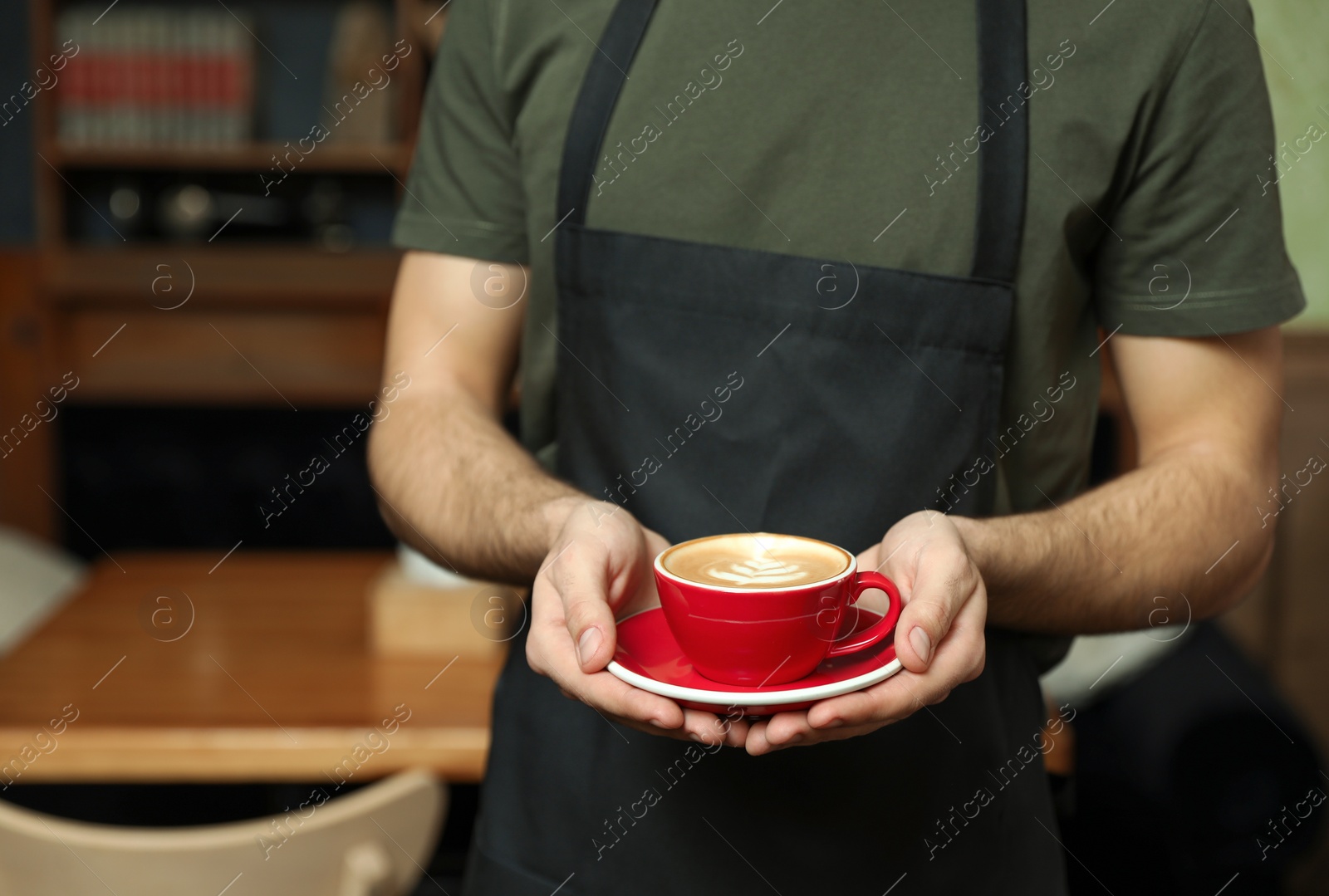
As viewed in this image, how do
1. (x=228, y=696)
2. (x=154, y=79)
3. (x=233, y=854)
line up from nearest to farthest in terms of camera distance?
→ (x=233, y=854), (x=228, y=696), (x=154, y=79)

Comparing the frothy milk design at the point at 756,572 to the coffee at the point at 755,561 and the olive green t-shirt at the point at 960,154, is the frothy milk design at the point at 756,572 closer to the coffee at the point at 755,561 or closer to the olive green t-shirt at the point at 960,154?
the coffee at the point at 755,561

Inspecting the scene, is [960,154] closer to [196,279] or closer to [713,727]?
[713,727]

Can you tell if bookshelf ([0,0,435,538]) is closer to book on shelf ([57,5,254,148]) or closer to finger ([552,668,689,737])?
book on shelf ([57,5,254,148])

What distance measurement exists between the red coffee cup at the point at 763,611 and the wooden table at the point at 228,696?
955mm

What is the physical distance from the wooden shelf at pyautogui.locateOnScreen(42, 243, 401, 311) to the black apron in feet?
8.07

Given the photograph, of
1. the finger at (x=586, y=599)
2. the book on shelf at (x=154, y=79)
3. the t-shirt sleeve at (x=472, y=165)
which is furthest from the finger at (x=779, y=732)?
the book on shelf at (x=154, y=79)

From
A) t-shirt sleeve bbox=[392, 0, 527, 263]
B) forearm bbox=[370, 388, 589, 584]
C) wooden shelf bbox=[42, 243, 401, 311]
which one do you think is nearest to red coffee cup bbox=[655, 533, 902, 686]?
forearm bbox=[370, 388, 589, 584]

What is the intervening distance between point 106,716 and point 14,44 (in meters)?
2.62

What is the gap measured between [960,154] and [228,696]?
4.59ft

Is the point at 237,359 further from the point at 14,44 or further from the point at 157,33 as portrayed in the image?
the point at 14,44

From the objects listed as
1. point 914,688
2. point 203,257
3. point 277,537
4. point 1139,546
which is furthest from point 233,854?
point 203,257

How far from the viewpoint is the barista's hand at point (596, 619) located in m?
0.72

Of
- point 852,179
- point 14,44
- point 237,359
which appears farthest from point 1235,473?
point 14,44

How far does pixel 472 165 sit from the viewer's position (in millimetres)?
1112
